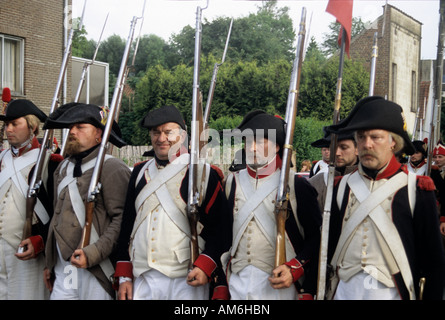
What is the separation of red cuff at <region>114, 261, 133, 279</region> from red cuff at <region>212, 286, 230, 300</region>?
0.60m

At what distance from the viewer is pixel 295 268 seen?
10.8 ft

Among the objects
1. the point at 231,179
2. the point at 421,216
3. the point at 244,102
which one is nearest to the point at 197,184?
the point at 231,179

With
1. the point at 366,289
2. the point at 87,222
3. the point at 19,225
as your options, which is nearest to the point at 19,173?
the point at 19,225

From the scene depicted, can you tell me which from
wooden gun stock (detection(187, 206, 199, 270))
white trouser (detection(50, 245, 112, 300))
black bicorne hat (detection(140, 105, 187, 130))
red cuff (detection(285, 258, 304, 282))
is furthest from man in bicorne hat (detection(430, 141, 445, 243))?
white trouser (detection(50, 245, 112, 300))

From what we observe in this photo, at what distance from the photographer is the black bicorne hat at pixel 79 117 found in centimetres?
414

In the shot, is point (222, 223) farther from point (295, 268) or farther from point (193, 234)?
point (295, 268)

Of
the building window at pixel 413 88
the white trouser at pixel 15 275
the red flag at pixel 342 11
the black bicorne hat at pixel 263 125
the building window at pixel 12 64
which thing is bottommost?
the white trouser at pixel 15 275

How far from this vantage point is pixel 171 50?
42.1 meters

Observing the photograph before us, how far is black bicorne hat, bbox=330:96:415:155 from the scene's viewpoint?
3.06 m

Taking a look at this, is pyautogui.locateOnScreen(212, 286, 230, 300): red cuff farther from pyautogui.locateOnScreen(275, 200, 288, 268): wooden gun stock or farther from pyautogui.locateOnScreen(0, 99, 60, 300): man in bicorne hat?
pyautogui.locateOnScreen(0, 99, 60, 300): man in bicorne hat

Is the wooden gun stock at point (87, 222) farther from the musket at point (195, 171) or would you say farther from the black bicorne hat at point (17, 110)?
the black bicorne hat at point (17, 110)

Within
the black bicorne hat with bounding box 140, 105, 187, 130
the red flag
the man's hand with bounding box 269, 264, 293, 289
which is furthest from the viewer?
the black bicorne hat with bounding box 140, 105, 187, 130

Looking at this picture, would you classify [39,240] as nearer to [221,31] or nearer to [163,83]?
[163,83]

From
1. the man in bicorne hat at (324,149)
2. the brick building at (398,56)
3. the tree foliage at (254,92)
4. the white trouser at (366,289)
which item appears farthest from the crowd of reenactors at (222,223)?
the brick building at (398,56)
